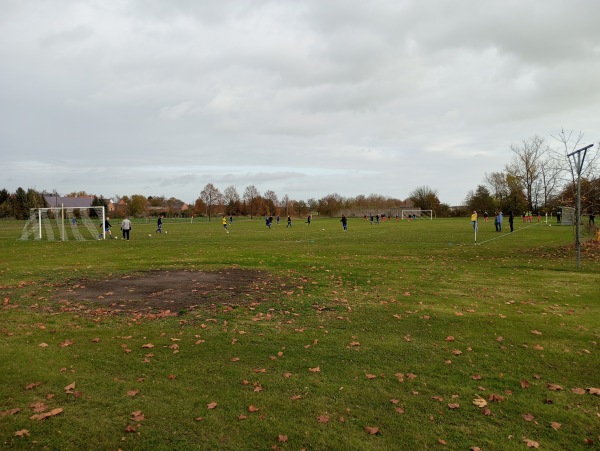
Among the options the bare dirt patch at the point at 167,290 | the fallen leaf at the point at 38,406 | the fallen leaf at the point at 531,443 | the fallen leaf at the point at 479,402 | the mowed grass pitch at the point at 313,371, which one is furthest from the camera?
the bare dirt patch at the point at 167,290

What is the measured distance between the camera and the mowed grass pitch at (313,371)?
4293mm

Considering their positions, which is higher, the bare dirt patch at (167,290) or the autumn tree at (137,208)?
the autumn tree at (137,208)

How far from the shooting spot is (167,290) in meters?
11.6

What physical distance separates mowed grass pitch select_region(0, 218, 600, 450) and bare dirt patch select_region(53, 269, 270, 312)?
1.30 feet

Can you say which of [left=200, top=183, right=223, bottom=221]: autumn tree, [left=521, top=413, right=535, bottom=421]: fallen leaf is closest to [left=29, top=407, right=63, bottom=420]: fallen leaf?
[left=521, top=413, right=535, bottom=421]: fallen leaf

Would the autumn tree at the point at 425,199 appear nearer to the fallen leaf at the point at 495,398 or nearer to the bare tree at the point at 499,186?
the bare tree at the point at 499,186

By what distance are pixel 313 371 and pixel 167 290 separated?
23.0ft

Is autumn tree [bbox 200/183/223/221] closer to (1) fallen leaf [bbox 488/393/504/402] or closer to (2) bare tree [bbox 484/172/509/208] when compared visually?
(2) bare tree [bbox 484/172/509/208]

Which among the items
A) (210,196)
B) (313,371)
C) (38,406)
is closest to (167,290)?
(38,406)

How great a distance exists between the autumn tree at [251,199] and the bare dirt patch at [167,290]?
116 meters

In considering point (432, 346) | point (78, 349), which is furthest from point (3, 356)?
point (432, 346)

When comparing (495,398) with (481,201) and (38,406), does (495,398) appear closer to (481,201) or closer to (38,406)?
(38,406)

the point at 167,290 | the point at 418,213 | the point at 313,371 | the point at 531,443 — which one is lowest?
the point at 531,443

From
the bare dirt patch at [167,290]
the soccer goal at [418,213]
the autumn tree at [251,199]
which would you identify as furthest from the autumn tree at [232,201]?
the bare dirt patch at [167,290]
